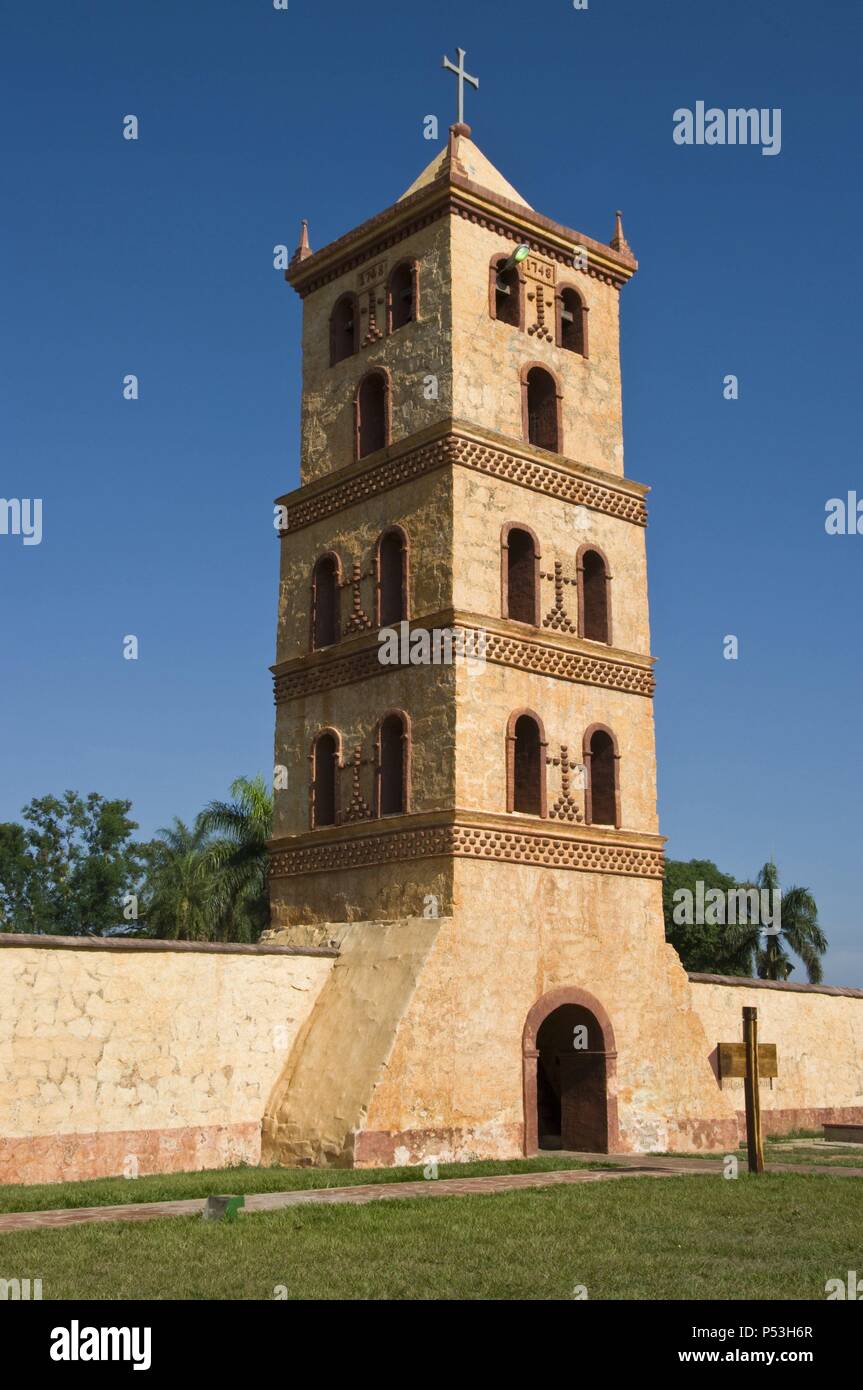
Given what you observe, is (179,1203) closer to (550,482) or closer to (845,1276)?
(845,1276)

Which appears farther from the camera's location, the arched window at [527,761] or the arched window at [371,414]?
the arched window at [371,414]

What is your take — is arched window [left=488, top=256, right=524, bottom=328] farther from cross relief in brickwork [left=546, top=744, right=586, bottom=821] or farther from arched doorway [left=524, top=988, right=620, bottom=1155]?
arched doorway [left=524, top=988, right=620, bottom=1155]

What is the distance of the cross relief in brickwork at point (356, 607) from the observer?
2172cm

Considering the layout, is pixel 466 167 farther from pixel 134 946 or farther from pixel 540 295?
pixel 134 946

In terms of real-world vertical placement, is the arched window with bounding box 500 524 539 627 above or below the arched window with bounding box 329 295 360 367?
below

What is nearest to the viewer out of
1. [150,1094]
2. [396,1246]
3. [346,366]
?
[396,1246]

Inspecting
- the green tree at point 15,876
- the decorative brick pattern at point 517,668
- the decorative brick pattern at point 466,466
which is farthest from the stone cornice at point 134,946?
the green tree at point 15,876

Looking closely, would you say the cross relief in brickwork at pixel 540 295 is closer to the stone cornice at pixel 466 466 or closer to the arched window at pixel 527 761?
the stone cornice at pixel 466 466

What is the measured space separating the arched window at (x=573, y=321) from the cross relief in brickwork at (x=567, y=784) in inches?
279

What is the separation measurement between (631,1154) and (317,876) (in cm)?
613

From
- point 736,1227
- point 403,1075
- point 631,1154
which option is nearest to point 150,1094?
point 403,1075

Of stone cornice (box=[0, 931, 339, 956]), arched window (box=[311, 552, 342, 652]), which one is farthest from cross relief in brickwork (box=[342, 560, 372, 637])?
stone cornice (box=[0, 931, 339, 956])

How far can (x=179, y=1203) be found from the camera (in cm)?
1362

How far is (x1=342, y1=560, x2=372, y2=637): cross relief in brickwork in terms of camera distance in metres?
21.7
